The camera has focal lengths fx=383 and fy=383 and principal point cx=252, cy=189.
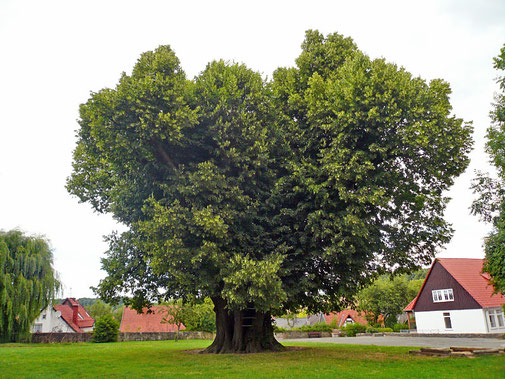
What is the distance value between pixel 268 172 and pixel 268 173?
78 mm

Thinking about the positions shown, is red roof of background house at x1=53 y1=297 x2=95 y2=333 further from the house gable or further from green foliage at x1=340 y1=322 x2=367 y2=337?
the house gable

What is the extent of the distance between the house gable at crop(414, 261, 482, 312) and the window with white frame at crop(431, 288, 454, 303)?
0.93ft

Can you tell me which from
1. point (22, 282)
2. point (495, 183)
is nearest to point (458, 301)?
point (495, 183)

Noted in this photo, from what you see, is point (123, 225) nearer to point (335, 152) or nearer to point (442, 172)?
point (335, 152)

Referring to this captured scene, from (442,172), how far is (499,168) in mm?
3764

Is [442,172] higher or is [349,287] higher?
[442,172]

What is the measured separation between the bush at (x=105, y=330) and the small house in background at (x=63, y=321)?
20.7 metres

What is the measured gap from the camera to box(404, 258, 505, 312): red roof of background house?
39469 millimetres

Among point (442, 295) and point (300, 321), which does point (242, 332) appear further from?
point (300, 321)

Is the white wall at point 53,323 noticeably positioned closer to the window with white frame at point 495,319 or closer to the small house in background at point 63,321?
the small house in background at point 63,321

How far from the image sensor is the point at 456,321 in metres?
41.0

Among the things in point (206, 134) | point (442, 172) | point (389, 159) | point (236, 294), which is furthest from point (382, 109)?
point (236, 294)

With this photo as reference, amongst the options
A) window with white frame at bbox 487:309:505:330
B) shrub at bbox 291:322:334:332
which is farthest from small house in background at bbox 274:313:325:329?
window with white frame at bbox 487:309:505:330

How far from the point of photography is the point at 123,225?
796 inches
